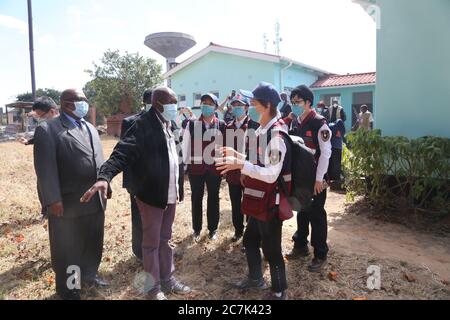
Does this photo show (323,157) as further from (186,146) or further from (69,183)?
(69,183)

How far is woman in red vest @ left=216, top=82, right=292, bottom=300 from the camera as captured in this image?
280 centimetres

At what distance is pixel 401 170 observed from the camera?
5.38 m

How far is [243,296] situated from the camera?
3.36m

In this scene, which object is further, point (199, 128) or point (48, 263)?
point (199, 128)

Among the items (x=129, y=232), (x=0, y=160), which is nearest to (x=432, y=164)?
(x=129, y=232)

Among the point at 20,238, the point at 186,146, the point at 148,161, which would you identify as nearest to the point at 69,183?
the point at 148,161

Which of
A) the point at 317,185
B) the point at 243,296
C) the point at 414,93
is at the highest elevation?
the point at 414,93

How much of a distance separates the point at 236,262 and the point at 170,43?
1992 cm

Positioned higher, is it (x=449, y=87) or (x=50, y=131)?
(x=449, y=87)

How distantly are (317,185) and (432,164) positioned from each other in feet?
8.19

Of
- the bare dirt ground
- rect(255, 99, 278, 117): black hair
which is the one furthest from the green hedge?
rect(255, 99, 278, 117): black hair

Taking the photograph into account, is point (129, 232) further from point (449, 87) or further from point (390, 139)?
point (449, 87)

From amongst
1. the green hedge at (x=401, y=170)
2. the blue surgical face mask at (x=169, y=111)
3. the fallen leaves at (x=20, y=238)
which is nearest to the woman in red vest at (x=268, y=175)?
the blue surgical face mask at (x=169, y=111)

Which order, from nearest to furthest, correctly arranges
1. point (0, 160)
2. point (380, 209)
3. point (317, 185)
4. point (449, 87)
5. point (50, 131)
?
point (50, 131), point (317, 185), point (449, 87), point (380, 209), point (0, 160)
